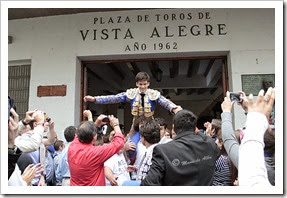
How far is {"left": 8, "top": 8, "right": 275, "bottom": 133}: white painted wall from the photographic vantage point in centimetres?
593

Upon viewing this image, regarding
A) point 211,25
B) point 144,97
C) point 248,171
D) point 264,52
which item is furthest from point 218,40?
point 248,171

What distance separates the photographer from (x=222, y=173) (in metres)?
3.04

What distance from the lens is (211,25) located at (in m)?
6.02

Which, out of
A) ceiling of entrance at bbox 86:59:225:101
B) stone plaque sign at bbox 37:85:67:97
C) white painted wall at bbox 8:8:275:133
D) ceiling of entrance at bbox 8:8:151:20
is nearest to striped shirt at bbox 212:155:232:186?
white painted wall at bbox 8:8:275:133

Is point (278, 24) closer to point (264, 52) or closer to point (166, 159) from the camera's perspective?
point (166, 159)

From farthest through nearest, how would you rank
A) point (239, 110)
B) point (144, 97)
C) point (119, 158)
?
point (239, 110)
point (144, 97)
point (119, 158)

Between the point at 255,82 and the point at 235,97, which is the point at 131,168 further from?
the point at 255,82

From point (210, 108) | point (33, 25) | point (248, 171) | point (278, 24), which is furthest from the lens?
point (210, 108)

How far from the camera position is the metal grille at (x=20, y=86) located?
6578 millimetres

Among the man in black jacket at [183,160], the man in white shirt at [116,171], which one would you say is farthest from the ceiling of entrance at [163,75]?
the man in black jacket at [183,160]

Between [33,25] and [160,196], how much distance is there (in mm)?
5344

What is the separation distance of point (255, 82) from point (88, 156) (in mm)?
3834

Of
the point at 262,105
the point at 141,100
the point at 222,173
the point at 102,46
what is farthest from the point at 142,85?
the point at 262,105

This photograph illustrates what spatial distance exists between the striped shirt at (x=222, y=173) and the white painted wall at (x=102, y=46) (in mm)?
2730
